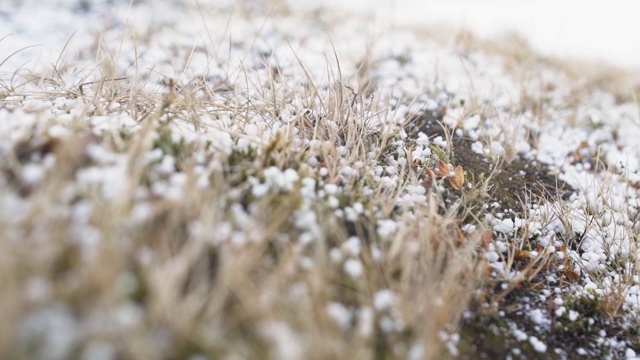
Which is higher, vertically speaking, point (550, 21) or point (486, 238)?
point (550, 21)

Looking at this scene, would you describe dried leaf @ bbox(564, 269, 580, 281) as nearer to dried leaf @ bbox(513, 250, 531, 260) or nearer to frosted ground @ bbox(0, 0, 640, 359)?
frosted ground @ bbox(0, 0, 640, 359)

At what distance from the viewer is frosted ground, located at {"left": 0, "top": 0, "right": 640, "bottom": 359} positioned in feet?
4.42

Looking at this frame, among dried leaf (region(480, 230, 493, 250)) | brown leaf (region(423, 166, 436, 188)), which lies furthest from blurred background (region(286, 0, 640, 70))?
dried leaf (region(480, 230, 493, 250))

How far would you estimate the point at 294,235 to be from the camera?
189 centimetres

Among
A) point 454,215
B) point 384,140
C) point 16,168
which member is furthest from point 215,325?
point 384,140

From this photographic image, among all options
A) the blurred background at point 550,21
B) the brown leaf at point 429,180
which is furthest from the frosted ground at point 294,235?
the blurred background at point 550,21

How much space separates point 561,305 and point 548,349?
285 millimetres

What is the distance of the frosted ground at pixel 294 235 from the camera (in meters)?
1.35

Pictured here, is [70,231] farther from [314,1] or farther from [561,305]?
[314,1]

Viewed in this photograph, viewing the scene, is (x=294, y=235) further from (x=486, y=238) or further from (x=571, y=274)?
(x=571, y=274)

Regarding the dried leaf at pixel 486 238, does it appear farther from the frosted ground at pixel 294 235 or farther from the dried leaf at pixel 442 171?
the dried leaf at pixel 442 171

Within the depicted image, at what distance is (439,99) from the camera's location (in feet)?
13.0

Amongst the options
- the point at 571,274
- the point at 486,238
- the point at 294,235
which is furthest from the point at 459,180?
the point at 294,235

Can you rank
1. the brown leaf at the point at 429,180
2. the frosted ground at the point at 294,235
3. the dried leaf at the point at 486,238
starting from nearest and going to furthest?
the frosted ground at the point at 294,235, the dried leaf at the point at 486,238, the brown leaf at the point at 429,180
